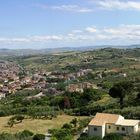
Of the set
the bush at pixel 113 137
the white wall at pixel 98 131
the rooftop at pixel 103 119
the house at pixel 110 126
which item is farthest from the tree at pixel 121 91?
the bush at pixel 113 137

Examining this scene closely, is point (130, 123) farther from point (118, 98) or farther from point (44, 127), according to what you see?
point (118, 98)

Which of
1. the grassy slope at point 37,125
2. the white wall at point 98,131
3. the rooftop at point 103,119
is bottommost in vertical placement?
the grassy slope at point 37,125

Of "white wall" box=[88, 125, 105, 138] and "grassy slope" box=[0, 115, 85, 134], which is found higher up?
A: "white wall" box=[88, 125, 105, 138]

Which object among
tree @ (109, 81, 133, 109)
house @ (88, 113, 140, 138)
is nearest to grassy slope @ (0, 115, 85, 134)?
house @ (88, 113, 140, 138)

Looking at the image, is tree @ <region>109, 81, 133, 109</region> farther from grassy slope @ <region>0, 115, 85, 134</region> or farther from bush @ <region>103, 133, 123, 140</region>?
bush @ <region>103, 133, 123, 140</region>

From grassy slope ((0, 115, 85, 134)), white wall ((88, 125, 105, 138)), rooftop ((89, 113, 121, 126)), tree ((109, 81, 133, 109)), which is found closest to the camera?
white wall ((88, 125, 105, 138))

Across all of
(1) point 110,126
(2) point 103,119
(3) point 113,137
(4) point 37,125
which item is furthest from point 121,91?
(3) point 113,137

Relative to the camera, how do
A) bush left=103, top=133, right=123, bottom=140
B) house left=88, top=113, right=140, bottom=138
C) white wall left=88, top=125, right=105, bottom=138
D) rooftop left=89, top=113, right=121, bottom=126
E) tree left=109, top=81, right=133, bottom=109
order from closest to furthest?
bush left=103, top=133, right=123, bottom=140, house left=88, top=113, right=140, bottom=138, white wall left=88, top=125, right=105, bottom=138, rooftop left=89, top=113, right=121, bottom=126, tree left=109, top=81, right=133, bottom=109

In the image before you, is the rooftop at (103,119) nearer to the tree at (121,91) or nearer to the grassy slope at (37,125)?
the grassy slope at (37,125)
